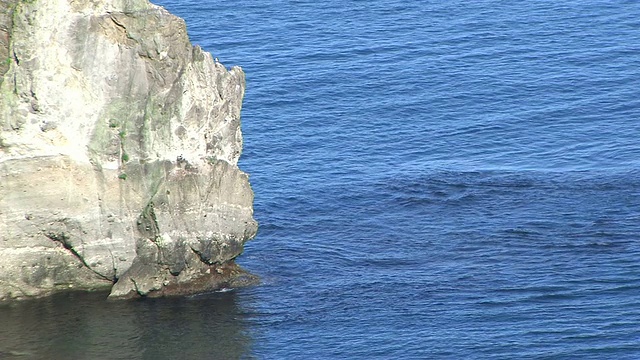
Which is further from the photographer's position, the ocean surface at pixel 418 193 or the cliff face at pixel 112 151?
the cliff face at pixel 112 151

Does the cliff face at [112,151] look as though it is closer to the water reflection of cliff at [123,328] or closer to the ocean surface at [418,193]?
the water reflection of cliff at [123,328]

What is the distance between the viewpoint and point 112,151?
6956 centimetres

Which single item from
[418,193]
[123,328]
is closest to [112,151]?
[123,328]

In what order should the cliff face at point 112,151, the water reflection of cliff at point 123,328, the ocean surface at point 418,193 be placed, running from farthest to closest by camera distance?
the cliff face at point 112,151 → the ocean surface at point 418,193 → the water reflection of cliff at point 123,328


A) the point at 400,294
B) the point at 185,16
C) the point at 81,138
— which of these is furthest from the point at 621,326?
the point at 185,16

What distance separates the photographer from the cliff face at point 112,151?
2667 inches

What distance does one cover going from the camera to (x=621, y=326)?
66.5 meters

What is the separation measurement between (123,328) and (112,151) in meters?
9.58

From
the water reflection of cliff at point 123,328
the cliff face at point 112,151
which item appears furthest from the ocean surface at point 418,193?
the cliff face at point 112,151

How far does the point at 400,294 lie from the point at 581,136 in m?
31.5

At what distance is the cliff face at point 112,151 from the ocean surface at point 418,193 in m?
2.42

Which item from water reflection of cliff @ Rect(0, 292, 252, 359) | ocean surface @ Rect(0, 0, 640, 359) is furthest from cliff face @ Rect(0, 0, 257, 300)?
ocean surface @ Rect(0, 0, 640, 359)

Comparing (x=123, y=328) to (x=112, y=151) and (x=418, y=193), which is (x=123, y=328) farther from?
(x=418, y=193)

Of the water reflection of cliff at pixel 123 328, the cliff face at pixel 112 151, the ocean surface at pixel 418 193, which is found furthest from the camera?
the cliff face at pixel 112 151
